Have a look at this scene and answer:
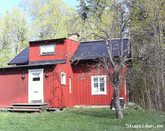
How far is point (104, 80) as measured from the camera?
26734 millimetres

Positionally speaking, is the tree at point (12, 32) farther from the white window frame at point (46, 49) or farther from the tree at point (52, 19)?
the white window frame at point (46, 49)

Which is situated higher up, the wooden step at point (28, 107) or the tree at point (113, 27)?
the tree at point (113, 27)

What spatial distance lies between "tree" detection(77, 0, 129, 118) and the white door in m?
4.61

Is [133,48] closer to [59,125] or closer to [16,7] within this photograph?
[59,125]

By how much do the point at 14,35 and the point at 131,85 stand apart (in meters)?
26.1

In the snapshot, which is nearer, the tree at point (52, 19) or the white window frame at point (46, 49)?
the white window frame at point (46, 49)

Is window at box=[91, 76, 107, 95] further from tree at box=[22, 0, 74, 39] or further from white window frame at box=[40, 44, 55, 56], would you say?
tree at box=[22, 0, 74, 39]

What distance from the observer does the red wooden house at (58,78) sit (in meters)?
26.0

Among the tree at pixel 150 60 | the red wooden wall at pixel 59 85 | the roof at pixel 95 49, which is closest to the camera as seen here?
the tree at pixel 150 60

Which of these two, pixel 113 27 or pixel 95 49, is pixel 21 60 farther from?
pixel 113 27

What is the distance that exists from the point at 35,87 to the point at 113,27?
7.89 meters

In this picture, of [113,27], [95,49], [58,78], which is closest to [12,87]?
[58,78]

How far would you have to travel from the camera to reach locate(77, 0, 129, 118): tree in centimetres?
1859

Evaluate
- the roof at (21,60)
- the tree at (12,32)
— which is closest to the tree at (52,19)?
the tree at (12,32)
